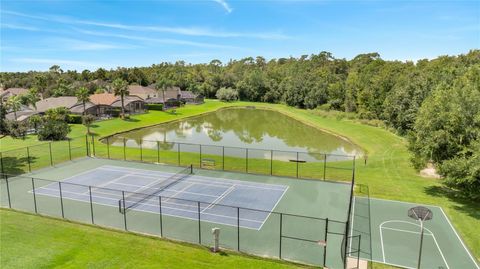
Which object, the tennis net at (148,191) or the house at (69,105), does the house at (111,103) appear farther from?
the tennis net at (148,191)

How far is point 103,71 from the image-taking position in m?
117

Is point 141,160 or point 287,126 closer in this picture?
point 141,160

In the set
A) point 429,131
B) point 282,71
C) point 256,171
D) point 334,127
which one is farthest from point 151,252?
point 282,71

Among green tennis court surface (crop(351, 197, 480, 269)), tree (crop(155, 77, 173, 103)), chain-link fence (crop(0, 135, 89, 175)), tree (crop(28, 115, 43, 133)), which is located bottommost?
green tennis court surface (crop(351, 197, 480, 269))

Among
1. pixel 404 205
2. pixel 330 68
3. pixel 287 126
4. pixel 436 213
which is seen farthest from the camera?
pixel 330 68

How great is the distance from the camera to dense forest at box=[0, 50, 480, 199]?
1928 cm

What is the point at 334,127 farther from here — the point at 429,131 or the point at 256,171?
the point at 429,131

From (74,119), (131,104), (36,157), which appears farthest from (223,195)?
(131,104)

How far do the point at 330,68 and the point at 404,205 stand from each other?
3813 inches

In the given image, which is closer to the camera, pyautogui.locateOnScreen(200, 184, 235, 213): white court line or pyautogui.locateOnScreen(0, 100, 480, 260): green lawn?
pyautogui.locateOnScreen(0, 100, 480, 260): green lawn

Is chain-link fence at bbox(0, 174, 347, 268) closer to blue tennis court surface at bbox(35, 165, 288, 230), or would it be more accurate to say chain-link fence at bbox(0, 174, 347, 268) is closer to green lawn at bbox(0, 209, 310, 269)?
blue tennis court surface at bbox(35, 165, 288, 230)

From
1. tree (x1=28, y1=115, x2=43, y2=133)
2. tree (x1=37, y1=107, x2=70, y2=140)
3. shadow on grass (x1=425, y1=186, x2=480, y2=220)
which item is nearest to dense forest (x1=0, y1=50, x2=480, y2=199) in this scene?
shadow on grass (x1=425, y1=186, x2=480, y2=220)

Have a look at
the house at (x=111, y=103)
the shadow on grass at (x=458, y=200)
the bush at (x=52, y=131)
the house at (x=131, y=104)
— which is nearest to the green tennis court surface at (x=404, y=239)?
the shadow on grass at (x=458, y=200)

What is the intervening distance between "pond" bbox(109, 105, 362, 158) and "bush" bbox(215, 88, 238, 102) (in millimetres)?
33729
